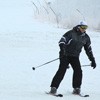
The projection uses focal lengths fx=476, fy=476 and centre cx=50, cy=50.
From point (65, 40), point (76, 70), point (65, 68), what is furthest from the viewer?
point (76, 70)

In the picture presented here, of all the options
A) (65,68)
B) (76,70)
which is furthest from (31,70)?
(65,68)

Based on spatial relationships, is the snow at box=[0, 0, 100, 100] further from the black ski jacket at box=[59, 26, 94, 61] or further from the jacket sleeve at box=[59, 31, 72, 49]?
the jacket sleeve at box=[59, 31, 72, 49]

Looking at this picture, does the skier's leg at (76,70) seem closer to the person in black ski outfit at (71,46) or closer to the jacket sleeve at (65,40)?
the person in black ski outfit at (71,46)

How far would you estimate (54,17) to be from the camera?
138 feet

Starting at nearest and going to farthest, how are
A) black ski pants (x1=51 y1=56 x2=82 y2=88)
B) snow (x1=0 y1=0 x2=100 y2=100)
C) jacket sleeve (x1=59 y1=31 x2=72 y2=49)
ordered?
jacket sleeve (x1=59 y1=31 x2=72 y2=49) < black ski pants (x1=51 y1=56 x2=82 y2=88) < snow (x1=0 y1=0 x2=100 y2=100)

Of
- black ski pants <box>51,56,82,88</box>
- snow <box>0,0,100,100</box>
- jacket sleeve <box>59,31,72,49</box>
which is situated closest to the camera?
jacket sleeve <box>59,31,72,49</box>

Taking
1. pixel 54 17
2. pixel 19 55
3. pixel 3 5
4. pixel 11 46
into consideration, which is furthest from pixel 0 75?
pixel 3 5

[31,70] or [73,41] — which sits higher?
[73,41]

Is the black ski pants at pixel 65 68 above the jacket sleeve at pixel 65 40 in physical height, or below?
below

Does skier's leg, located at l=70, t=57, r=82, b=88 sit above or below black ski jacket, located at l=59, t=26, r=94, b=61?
below

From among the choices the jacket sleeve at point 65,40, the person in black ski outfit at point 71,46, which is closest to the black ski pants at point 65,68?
the person in black ski outfit at point 71,46

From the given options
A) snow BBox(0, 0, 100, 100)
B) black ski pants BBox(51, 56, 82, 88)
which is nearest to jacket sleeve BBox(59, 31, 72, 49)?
black ski pants BBox(51, 56, 82, 88)

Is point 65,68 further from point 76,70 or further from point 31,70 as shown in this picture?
point 31,70

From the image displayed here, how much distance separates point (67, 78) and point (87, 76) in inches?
33.7
